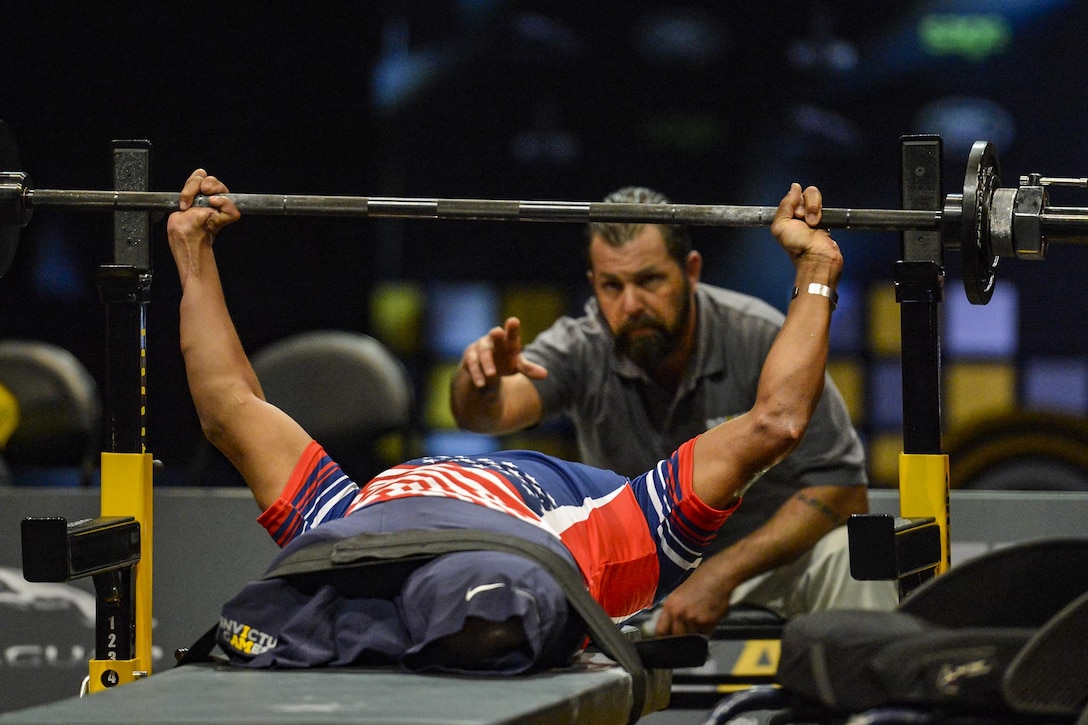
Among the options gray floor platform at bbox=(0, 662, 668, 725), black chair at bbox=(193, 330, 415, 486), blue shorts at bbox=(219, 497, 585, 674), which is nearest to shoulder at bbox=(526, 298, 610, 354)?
black chair at bbox=(193, 330, 415, 486)

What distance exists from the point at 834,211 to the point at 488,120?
2.28m

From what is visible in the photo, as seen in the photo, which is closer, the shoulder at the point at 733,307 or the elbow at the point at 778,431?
the elbow at the point at 778,431

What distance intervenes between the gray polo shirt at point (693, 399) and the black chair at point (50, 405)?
1.43 meters

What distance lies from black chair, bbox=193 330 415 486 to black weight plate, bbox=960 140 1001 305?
6.17ft

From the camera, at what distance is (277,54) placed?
15.7ft

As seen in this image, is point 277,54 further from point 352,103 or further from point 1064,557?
point 1064,557


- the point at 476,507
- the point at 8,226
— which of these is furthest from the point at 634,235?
the point at 476,507

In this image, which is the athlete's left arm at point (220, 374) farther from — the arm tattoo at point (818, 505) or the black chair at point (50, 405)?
the black chair at point (50, 405)

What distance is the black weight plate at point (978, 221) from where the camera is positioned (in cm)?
238

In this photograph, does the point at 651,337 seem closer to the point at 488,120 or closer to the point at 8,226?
the point at 488,120

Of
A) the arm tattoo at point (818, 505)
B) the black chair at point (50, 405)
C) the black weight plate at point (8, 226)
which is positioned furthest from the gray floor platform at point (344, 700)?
the black chair at point (50, 405)

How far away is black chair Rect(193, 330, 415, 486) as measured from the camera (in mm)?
3953

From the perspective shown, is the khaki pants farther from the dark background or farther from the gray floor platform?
the gray floor platform

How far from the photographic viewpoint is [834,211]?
8.06 ft
